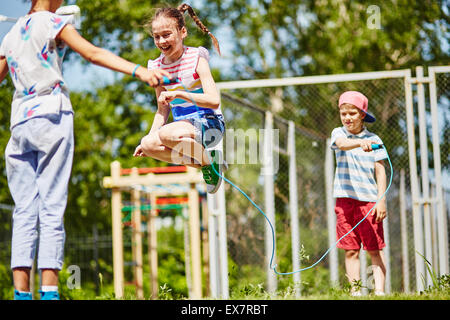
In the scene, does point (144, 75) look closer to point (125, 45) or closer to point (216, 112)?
point (216, 112)

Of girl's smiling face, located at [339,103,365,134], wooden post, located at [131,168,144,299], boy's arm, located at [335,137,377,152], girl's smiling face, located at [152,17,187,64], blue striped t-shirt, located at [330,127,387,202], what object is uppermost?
girl's smiling face, located at [152,17,187,64]

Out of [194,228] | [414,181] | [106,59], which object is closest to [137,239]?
[194,228]

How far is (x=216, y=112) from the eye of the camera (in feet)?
13.4

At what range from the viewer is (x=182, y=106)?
402 centimetres

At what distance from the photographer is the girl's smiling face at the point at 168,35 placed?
3877 millimetres

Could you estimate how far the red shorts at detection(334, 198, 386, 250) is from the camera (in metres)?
4.51

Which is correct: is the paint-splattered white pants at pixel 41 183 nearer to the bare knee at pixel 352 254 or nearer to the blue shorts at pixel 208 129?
the blue shorts at pixel 208 129

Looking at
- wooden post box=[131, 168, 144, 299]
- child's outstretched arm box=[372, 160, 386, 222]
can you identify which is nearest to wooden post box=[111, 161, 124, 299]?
wooden post box=[131, 168, 144, 299]

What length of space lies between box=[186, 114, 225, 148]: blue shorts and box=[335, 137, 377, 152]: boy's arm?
867 millimetres

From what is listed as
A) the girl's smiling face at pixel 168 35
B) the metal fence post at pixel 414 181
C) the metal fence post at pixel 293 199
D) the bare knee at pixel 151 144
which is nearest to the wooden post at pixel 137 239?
the metal fence post at pixel 293 199

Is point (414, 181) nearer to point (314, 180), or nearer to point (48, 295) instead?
point (314, 180)

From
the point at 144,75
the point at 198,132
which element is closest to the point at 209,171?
the point at 198,132

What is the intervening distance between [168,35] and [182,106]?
0.45m

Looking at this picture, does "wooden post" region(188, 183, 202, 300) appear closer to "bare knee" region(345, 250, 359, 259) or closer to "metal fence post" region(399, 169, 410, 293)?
"metal fence post" region(399, 169, 410, 293)
